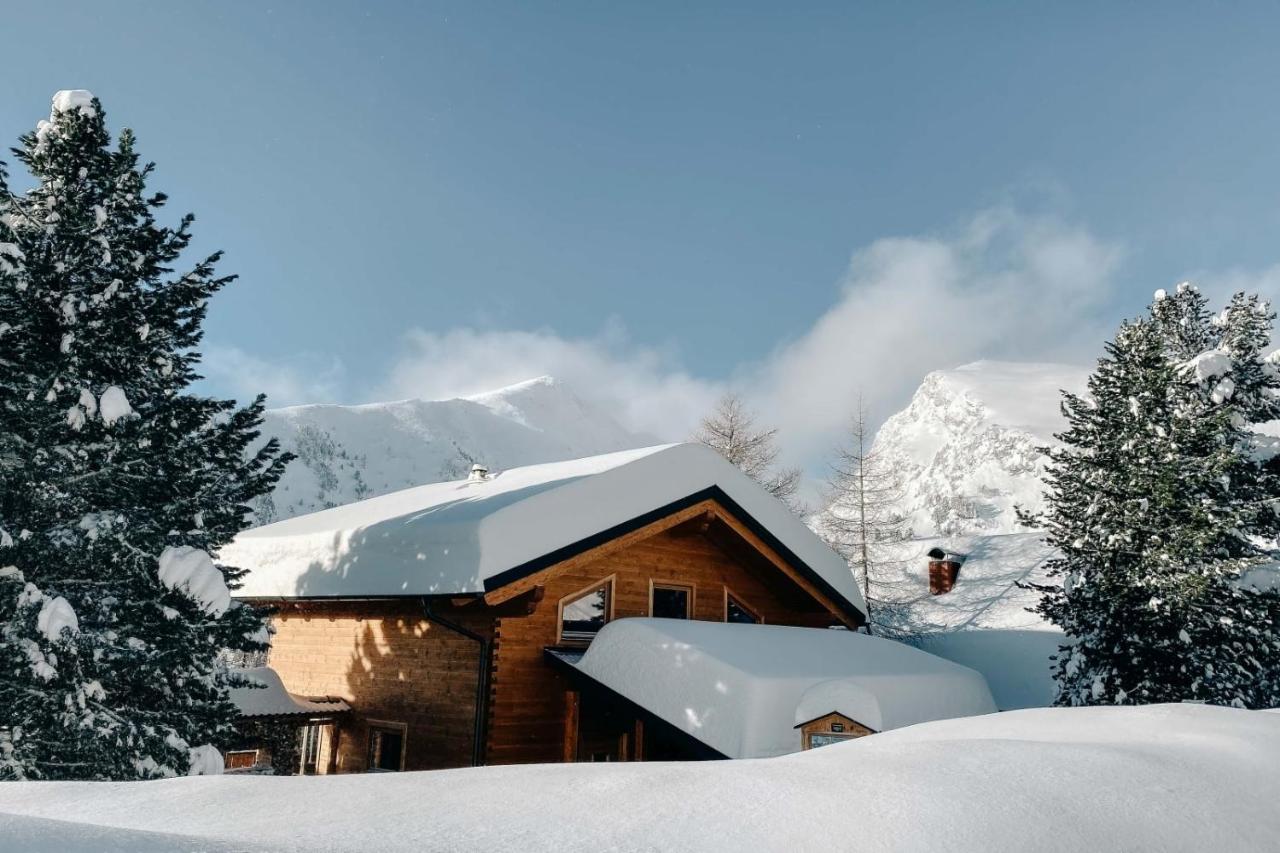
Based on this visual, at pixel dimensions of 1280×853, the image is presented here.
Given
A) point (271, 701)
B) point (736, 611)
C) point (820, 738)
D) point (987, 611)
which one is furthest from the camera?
point (987, 611)

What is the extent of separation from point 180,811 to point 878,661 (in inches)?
460

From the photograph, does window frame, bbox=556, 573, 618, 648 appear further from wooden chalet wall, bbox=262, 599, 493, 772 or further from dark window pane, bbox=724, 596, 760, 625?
dark window pane, bbox=724, 596, 760, 625

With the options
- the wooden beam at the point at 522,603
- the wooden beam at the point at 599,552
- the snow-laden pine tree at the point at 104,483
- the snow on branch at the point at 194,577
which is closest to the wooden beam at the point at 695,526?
the wooden beam at the point at 599,552

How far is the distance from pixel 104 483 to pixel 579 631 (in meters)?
7.42

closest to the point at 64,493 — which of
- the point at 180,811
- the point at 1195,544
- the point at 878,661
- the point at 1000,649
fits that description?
the point at 180,811

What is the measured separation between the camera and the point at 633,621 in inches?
490

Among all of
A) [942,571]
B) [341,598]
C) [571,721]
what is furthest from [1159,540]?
[942,571]

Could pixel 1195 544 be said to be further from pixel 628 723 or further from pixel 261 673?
pixel 261 673

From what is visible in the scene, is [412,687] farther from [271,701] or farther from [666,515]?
[666,515]

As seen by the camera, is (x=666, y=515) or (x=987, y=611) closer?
(x=666, y=515)

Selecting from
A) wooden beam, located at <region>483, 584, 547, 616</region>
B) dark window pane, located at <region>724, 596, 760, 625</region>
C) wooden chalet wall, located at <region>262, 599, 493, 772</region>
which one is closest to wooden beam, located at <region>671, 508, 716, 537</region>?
dark window pane, located at <region>724, 596, 760, 625</region>

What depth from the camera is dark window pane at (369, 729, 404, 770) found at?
13.2m

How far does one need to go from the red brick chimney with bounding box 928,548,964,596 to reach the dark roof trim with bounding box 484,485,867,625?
45.5 feet

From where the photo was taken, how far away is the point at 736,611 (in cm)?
1577
